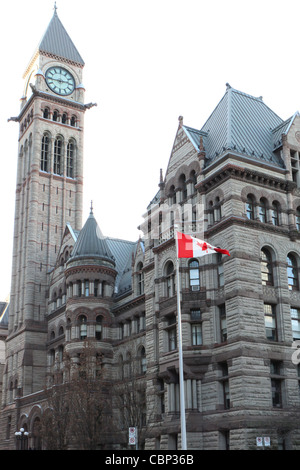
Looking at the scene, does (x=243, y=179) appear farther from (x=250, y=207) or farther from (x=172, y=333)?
(x=172, y=333)

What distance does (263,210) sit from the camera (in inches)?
1769

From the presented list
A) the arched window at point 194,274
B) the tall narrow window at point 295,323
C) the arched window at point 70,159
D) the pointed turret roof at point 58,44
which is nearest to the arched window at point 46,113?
the arched window at point 70,159

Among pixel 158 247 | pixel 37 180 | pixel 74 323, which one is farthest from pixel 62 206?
pixel 158 247

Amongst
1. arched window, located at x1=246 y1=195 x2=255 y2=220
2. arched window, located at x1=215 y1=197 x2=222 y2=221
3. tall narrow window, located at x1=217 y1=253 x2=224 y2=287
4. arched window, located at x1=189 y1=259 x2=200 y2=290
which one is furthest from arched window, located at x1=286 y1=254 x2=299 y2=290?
arched window, located at x1=189 y1=259 x2=200 y2=290

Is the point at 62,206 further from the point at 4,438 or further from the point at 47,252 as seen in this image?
the point at 4,438

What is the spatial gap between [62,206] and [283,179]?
4224cm

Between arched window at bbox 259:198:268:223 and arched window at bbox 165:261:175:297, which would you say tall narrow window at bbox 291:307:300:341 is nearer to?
arched window at bbox 259:198:268:223

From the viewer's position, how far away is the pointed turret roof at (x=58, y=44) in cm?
8975

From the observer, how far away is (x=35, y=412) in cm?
6525

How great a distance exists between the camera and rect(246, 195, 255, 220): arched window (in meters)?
44.0

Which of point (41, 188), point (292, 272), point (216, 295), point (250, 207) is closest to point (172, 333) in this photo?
point (216, 295)

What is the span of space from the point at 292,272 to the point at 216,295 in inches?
241

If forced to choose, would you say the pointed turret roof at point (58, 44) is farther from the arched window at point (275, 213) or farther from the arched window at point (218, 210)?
the arched window at point (275, 213)
